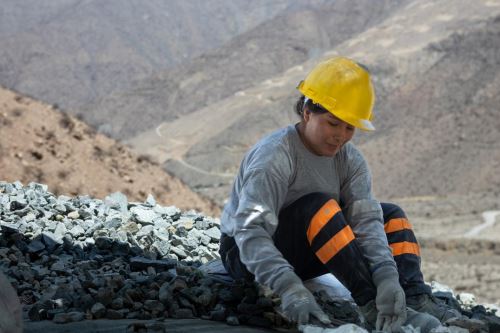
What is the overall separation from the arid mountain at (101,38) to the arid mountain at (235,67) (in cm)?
1339

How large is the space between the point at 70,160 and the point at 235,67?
50187 millimetres

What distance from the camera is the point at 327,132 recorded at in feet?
11.2

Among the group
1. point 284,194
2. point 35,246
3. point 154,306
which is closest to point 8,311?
point 154,306

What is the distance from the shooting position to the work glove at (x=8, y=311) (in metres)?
2.49

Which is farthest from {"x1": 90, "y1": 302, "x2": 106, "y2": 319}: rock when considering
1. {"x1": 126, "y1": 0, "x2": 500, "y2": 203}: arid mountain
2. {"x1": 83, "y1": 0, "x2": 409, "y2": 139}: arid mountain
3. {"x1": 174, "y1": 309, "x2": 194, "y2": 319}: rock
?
{"x1": 83, "y1": 0, "x2": 409, "y2": 139}: arid mountain

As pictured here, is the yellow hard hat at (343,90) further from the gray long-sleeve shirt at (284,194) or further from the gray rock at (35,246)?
the gray rock at (35,246)

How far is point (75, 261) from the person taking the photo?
14.1 ft

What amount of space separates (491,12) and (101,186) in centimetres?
3958

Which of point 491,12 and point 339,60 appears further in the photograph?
point 491,12

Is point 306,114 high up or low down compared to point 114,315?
up

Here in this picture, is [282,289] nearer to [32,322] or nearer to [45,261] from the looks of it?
[32,322]

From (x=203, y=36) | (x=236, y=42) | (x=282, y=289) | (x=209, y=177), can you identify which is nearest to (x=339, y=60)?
(x=282, y=289)

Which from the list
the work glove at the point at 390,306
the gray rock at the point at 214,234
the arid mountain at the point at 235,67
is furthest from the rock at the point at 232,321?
the arid mountain at the point at 235,67

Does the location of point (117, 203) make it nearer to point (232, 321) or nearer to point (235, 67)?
point (232, 321)
